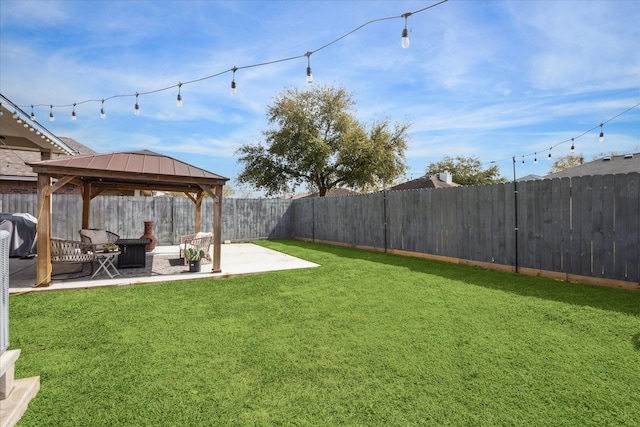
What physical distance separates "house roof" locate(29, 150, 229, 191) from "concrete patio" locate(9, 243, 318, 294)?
2.00 m

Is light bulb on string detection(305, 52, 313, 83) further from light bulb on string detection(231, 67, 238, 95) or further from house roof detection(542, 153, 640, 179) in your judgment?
house roof detection(542, 153, 640, 179)

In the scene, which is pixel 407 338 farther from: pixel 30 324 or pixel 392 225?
pixel 392 225

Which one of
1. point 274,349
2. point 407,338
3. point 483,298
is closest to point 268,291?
point 274,349

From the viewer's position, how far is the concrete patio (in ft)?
19.2

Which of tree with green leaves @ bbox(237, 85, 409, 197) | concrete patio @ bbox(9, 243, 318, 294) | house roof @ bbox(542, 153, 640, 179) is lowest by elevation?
concrete patio @ bbox(9, 243, 318, 294)

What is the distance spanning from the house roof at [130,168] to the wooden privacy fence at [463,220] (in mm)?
5422

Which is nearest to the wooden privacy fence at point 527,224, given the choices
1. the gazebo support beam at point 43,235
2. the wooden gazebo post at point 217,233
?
the wooden gazebo post at point 217,233

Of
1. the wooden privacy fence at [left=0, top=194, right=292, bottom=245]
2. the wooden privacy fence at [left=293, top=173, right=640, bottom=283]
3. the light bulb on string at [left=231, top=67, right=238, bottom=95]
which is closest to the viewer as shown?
the wooden privacy fence at [left=293, top=173, right=640, bottom=283]

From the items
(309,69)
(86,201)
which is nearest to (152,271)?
(86,201)

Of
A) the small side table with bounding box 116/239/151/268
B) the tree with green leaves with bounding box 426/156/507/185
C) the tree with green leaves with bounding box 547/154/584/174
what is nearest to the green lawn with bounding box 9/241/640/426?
the small side table with bounding box 116/239/151/268

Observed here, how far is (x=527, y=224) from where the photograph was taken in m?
6.59

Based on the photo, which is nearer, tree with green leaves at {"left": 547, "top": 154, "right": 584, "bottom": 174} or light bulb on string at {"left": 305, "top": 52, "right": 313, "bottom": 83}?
light bulb on string at {"left": 305, "top": 52, "right": 313, "bottom": 83}

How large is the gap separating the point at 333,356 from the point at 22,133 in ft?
29.7

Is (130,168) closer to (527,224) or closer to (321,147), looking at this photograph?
(527,224)
